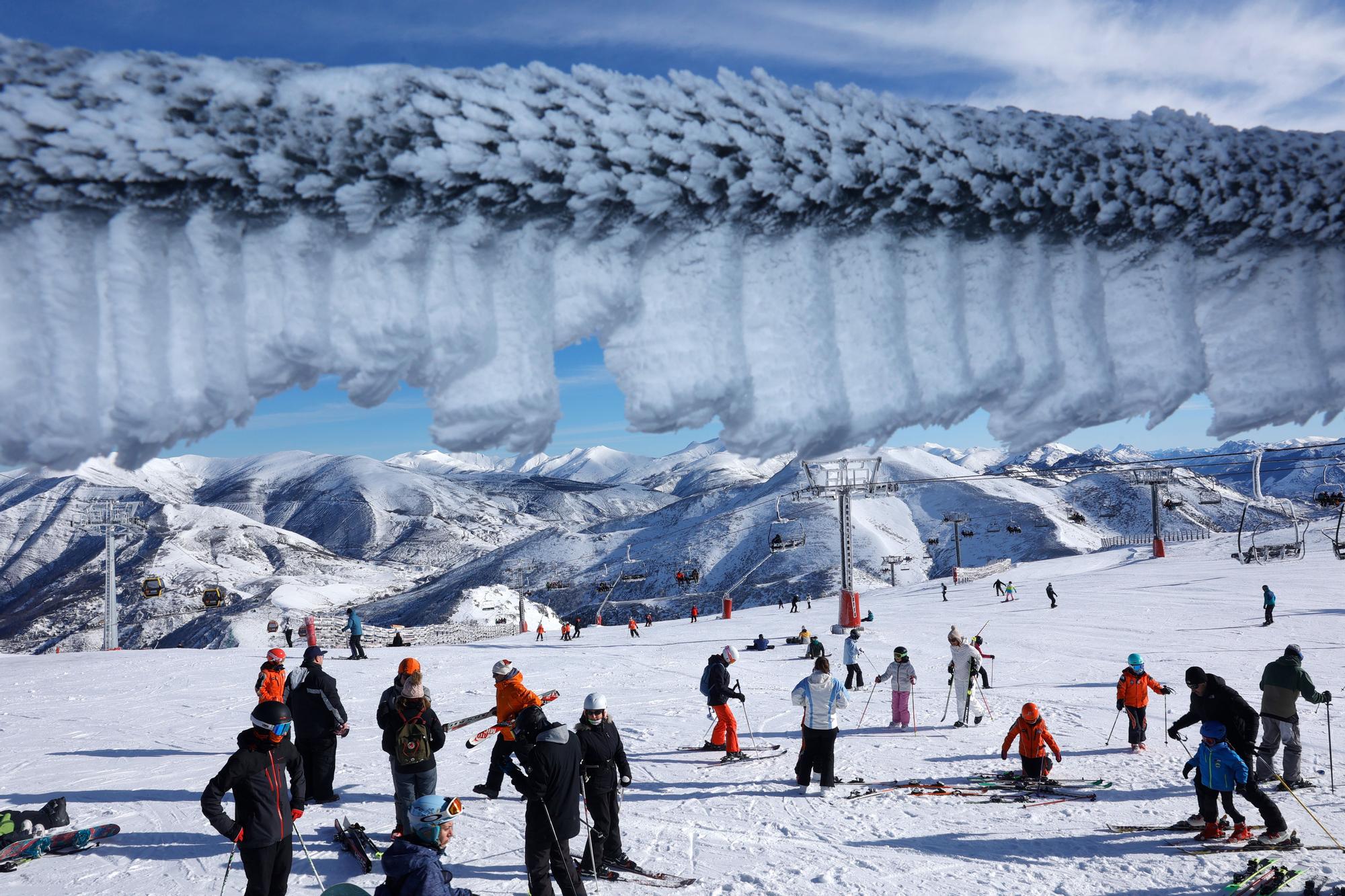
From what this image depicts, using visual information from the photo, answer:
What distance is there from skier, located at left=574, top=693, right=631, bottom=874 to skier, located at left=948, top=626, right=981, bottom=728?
6.88 meters

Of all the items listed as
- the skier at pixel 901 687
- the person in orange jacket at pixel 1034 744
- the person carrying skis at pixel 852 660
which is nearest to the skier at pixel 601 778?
the person in orange jacket at pixel 1034 744

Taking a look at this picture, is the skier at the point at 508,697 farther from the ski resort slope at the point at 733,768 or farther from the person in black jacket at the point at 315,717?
the person in black jacket at the point at 315,717

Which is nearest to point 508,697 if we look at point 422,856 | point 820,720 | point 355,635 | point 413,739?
point 413,739

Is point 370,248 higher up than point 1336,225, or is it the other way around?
point 1336,225

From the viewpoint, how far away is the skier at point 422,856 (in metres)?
3.95

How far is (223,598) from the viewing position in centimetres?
6012

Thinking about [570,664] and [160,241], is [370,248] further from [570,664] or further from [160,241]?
[570,664]

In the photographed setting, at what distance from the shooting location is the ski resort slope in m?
6.96

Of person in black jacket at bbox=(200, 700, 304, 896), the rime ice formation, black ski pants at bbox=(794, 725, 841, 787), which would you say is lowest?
black ski pants at bbox=(794, 725, 841, 787)

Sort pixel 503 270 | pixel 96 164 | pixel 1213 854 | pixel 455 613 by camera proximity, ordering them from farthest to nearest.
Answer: pixel 455 613 → pixel 1213 854 → pixel 503 270 → pixel 96 164

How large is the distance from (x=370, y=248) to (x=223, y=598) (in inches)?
2612

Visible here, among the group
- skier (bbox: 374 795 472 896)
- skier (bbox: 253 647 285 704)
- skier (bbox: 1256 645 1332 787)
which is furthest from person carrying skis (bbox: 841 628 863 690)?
skier (bbox: 374 795 472 896)

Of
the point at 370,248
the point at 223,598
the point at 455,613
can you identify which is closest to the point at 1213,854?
the point at 370,248

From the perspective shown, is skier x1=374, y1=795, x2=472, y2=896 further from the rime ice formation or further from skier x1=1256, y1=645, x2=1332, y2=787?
skier x1=1256, y1=645, x2=1332, y2=787
